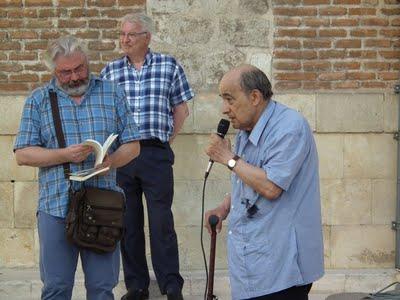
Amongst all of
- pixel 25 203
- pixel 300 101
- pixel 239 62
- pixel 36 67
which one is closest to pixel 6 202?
pixel 25 203

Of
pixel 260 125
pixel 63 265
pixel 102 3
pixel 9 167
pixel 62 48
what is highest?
pixel 102 3

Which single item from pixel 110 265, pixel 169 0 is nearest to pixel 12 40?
pixel 169 0

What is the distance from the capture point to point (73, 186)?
4.88 m

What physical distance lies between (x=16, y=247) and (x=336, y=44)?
3125 millimetres

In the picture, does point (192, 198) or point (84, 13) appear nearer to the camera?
point (84, 13)

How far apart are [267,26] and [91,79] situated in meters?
2.58

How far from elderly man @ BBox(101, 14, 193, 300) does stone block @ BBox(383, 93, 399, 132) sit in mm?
1722

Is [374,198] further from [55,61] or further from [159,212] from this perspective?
[55,61]

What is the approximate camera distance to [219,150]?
4258 mm

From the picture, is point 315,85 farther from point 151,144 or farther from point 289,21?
point 151,144

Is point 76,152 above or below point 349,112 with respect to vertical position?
above

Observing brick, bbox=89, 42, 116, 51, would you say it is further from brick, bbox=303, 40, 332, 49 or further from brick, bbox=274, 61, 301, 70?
brick, bbox=303, 40, 332, 49

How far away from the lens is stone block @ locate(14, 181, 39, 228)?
23.8 ft

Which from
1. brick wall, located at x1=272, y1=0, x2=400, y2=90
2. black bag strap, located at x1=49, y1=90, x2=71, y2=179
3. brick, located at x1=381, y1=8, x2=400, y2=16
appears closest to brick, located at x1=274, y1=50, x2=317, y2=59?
brick wall, located at x1=272, y1=0, x2=400, y2=90
